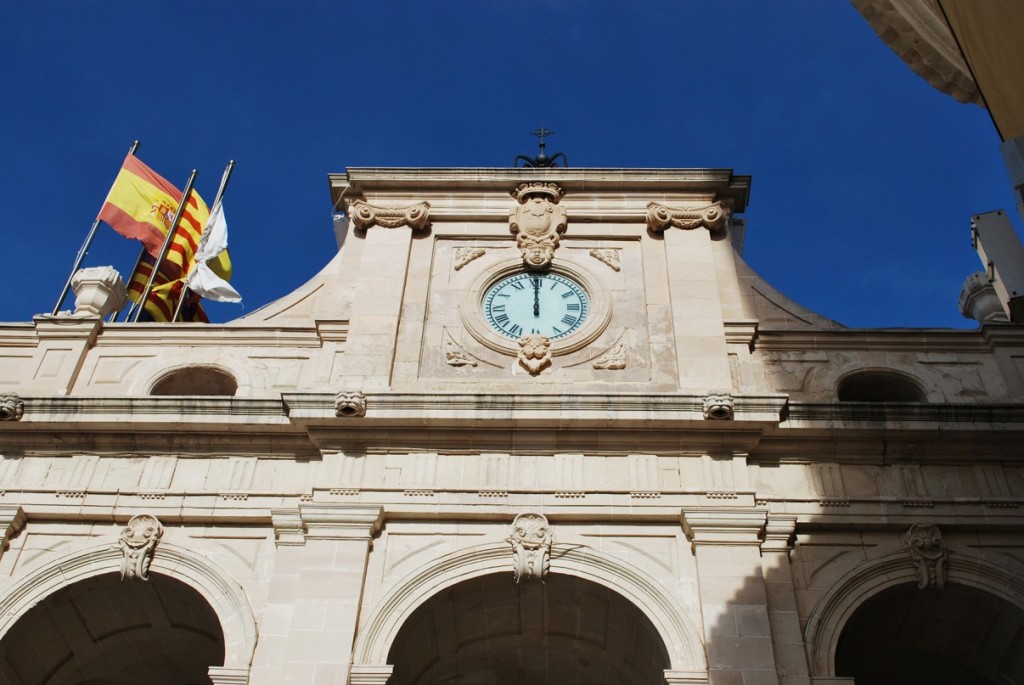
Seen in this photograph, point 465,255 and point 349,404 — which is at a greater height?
point 465,255

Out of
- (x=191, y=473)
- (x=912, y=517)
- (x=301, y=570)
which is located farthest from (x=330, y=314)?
(x=912, y=517)

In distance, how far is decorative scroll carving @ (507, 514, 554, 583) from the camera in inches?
514

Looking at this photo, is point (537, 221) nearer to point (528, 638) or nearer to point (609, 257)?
point (609, 257)

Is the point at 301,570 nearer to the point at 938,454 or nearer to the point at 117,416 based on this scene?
the point at 117,416

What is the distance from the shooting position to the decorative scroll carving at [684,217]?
16.9 meters

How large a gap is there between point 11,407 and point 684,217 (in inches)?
379

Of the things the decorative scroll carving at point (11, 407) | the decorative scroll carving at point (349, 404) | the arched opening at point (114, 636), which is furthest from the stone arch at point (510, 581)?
the decorative scroll carving at point (11, 407)

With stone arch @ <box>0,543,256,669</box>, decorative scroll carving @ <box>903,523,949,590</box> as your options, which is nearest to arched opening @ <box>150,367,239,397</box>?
stone arch @ <box>0,543,256,669</box>

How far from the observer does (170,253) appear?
20578mm

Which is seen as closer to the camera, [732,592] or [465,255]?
[732,592]

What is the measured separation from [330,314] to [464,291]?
1.93 meters

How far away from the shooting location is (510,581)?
13.4 m

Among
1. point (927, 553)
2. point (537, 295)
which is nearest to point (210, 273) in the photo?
point (537, 295)

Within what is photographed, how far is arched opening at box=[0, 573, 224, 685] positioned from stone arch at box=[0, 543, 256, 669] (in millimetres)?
131
